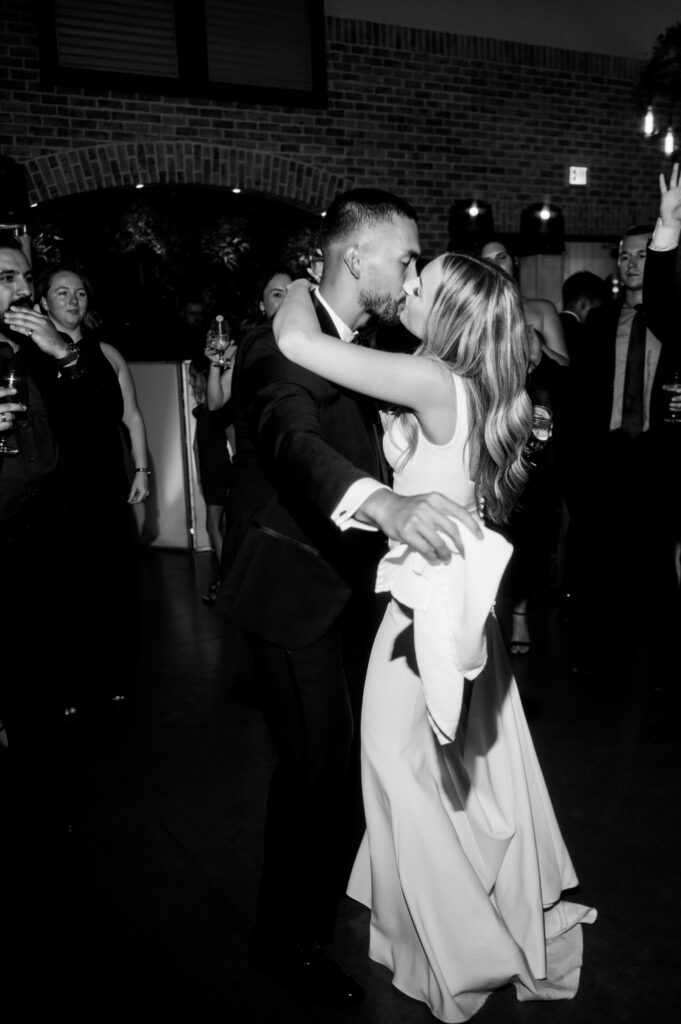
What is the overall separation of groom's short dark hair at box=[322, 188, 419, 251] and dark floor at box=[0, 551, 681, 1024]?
1748mm

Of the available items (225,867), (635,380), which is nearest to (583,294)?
(635,380)

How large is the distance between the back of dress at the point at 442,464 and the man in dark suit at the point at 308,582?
8cm

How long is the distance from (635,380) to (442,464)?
95.6 inches

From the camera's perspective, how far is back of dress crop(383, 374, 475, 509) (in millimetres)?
1736

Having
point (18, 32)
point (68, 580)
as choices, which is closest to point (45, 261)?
point (18, 32)

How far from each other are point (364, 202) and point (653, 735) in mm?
2329

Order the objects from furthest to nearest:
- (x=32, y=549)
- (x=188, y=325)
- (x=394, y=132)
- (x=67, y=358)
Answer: (x=188, y=325)
(x=394, y=132)
(x=67, y=358)
(x=32, y=549)

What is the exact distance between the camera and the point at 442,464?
1774 millimetres

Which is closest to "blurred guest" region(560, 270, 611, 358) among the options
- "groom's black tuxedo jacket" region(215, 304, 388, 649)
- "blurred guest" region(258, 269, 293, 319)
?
"blurred guest" region(258, 269, 293, 319)

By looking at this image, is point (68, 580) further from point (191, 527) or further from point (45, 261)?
point (45, 261)

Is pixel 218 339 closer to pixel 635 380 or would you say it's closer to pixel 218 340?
pixel 218 340

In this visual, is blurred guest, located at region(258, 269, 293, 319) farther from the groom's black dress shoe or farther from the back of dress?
the groom's black dress shoe

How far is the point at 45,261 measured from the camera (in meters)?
6.87

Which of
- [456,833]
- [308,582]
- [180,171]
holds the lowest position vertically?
[456,833]
